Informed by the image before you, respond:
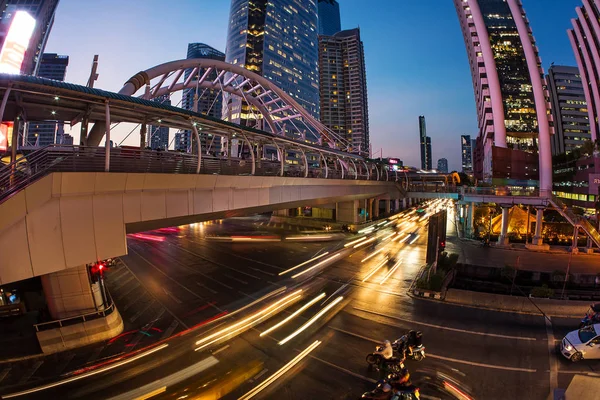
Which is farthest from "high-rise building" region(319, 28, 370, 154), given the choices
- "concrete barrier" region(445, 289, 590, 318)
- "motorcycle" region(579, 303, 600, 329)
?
"motorcycle" region(579, 303, 600, 329)

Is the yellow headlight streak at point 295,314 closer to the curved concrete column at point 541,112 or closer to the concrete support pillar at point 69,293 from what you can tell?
the concrete support pillar at point 69,293

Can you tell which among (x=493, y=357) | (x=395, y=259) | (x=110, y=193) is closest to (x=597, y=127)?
(x=395, y=259)

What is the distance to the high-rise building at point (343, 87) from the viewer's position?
190 m

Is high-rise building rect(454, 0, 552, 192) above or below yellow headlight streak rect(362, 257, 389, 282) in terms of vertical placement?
above

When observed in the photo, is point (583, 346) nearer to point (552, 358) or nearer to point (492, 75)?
point (552, 358)

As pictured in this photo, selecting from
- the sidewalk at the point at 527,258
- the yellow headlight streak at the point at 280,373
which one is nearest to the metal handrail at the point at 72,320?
the yellow headlight streak at the point at 280,373

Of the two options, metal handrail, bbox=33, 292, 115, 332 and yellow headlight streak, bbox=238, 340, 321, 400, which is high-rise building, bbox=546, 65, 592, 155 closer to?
yellow headlight streak, bbox=238, 340, 321, 400

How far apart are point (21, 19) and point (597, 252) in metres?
54.6

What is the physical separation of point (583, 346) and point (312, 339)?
10964 mm

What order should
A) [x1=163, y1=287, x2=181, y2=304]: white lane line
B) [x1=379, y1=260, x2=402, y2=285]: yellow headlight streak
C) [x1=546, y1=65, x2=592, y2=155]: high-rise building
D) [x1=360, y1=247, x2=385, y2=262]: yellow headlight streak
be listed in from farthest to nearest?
[x1=546, y1=65, x2=592, y2=155]: high-rise building, [x1=360, y1=247, x2=385, y2=262]: yellow headlight streak, [x1=379, y1=260, x2=402, y2=285]: yellow headlight streak, [x1=163, y1=287, x2=181, y2=304]: white lane line

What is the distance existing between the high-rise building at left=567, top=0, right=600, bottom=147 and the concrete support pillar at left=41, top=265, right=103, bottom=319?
333ft

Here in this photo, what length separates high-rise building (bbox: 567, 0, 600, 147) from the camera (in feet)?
217

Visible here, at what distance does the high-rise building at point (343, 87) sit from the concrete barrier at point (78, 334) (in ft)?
610

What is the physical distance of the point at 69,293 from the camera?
13.6 m
